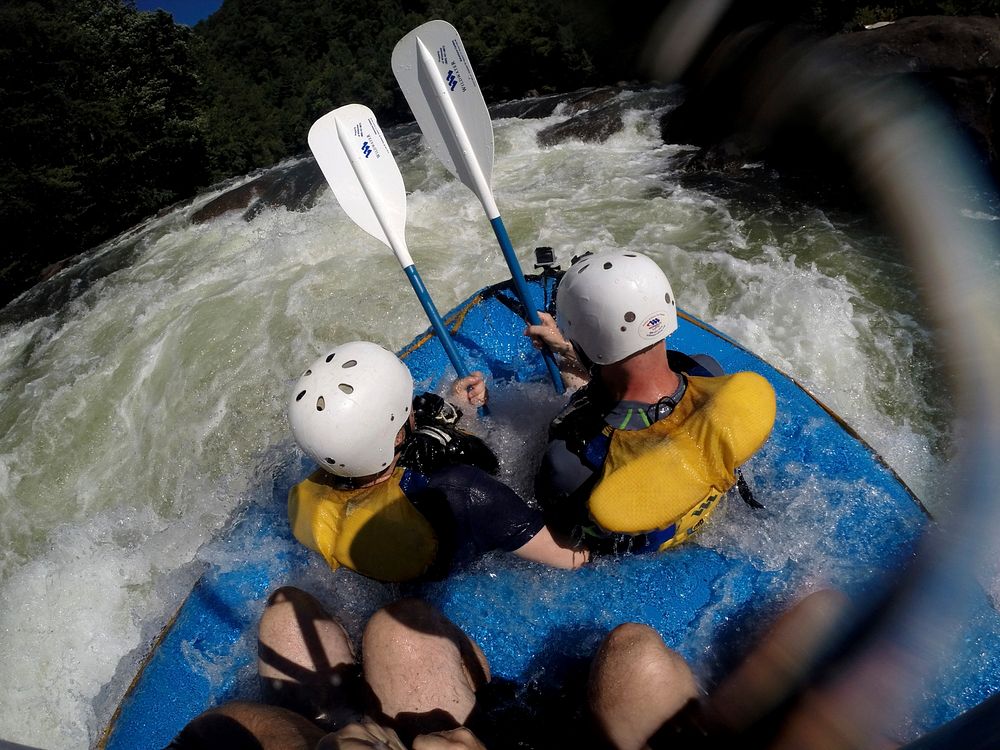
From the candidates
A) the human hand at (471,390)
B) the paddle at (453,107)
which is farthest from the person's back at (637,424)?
the paddle at (453,107)

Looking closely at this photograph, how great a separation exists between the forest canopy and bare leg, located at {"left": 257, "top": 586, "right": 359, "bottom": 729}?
411 inches

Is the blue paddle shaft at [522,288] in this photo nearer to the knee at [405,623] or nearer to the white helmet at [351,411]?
the white helmet at [351,411]

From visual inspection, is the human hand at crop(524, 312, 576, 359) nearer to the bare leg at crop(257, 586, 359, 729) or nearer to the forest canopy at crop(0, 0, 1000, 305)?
the bare leg at crop(257, 586, 359, 729)

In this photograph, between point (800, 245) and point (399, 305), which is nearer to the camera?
point (399, 305)

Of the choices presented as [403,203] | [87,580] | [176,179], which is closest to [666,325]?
[403,203]

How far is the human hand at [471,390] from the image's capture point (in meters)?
2.78

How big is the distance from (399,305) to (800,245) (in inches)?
154

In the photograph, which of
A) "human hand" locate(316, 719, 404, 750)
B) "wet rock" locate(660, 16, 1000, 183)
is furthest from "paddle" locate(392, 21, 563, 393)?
"wet rock" locate(660, 16, 1000, 183)

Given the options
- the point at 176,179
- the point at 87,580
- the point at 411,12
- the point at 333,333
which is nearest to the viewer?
the point at 87,580

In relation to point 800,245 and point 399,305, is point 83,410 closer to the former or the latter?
point 399,305

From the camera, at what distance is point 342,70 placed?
30062mm

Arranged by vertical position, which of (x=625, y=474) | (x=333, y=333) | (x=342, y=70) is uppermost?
(x=342, y=70)

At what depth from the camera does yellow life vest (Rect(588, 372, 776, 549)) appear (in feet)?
5.07

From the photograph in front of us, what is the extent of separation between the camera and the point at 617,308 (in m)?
1.62
